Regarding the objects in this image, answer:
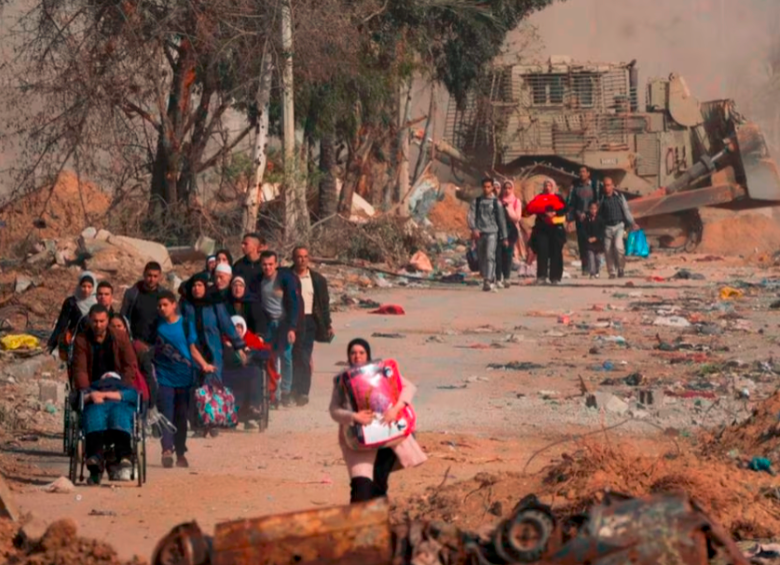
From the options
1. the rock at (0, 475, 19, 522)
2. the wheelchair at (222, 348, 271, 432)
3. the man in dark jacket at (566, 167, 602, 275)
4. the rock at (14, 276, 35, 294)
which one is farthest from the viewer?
the man in dark jacket at (566, 167, 602, 275)

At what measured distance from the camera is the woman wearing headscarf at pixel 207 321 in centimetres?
1137

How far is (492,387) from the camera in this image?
44.9 feet

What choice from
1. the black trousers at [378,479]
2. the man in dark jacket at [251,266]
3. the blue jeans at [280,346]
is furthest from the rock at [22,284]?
the black trousers at [378,479]

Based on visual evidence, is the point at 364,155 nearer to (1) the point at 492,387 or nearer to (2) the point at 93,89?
(2) the point at 93,89

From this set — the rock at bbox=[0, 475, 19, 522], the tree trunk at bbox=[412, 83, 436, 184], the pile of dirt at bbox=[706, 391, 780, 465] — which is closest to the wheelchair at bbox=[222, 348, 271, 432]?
the pile of dirt at bbox=[706, 391, 780, 465]

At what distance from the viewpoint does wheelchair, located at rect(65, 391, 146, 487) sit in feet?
31.4

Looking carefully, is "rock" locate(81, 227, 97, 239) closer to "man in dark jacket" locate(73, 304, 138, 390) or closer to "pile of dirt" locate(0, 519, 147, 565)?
"man in dark jacket" locate(73, 304, 138, 390)

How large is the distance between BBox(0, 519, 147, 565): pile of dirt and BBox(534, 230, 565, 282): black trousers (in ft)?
54.2

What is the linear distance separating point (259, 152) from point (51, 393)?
11316 mm

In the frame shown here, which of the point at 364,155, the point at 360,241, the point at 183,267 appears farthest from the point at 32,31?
the point at 364,155

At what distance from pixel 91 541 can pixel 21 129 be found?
1385 cm

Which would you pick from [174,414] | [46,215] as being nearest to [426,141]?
[46,215]

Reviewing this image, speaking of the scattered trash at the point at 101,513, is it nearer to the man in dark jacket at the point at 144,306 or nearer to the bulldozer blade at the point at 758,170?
the man in dark jacket at the point at 144,306

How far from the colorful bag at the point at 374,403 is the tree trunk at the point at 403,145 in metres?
24.1
